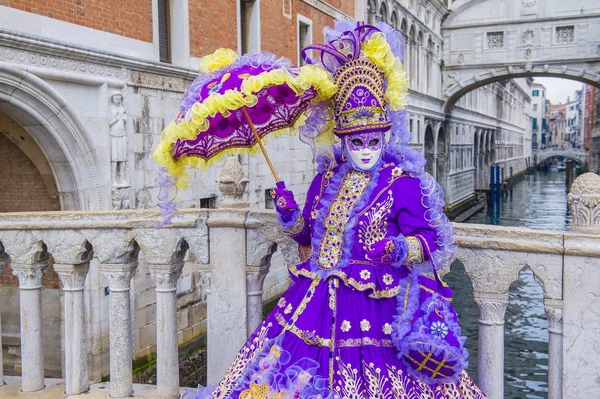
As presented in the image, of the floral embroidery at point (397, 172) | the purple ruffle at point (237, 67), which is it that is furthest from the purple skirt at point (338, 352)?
the purple ruffle at point (237, 67)

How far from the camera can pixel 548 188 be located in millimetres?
41875

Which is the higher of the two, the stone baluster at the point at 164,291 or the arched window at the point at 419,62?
the arched window at the point at 419,62

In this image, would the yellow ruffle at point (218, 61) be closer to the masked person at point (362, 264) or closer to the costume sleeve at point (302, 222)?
the masked person at point (362, 264)

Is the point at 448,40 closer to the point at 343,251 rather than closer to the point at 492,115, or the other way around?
the point at 492,115

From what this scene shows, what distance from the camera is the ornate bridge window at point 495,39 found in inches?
936

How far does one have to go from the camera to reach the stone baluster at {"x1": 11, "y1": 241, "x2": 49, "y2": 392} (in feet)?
11.0

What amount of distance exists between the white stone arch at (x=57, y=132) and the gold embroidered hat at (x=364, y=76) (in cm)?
407

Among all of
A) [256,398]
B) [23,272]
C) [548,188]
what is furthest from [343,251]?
[548,188]

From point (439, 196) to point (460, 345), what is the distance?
0.62 meters

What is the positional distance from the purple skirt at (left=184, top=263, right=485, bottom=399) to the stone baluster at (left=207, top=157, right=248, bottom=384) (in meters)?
0.63

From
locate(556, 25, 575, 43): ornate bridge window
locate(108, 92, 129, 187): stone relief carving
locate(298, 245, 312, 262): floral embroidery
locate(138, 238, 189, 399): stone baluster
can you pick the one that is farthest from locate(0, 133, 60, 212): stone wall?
locate(556, 25, 575, 43): ornate bridge window

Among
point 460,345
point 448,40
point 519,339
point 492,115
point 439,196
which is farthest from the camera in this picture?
point 492,115

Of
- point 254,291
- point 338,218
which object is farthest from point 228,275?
point 338,218

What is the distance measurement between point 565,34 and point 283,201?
23.1 m
